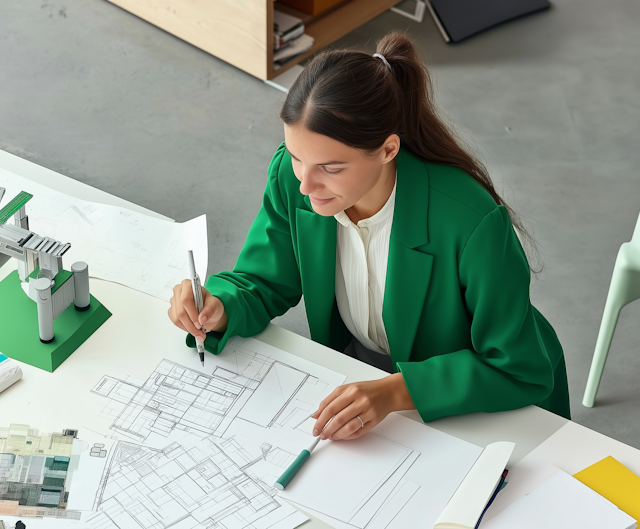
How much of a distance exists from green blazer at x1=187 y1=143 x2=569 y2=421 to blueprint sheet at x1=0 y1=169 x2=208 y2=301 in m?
0.12

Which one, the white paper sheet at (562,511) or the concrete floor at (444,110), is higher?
the white paper sheet at (562,511)

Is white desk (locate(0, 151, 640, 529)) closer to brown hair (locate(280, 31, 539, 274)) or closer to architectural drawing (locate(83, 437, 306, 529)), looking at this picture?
architectural drawing (locate(83, 437, 306, 529))

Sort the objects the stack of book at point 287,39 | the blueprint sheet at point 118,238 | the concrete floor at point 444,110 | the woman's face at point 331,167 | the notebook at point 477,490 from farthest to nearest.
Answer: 1. the stack of book at point 287,39
2. the concrete floor at point 444,110
3. the blueprint sheet at point 118,238
4. the woman's face at point 331,167
5. the notebook at point 477,490

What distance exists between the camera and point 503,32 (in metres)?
3.88

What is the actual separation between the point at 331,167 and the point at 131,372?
1.66ft

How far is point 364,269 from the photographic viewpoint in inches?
57.6

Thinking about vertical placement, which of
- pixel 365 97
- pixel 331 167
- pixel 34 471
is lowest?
pixel 34 471

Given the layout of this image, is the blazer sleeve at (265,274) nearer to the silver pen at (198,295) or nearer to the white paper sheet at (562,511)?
the silver pen at (198,295)

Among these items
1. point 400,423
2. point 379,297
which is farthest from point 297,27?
point 400,423

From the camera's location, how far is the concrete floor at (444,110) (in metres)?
2.77

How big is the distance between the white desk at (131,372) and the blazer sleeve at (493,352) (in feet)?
0.11

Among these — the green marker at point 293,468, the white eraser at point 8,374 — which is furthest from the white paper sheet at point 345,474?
the white eraser at point 8,374

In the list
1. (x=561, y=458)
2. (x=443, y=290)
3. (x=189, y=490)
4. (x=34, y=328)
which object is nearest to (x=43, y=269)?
(x=34, y=328)

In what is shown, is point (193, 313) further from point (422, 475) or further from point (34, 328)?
point (422, 475)
